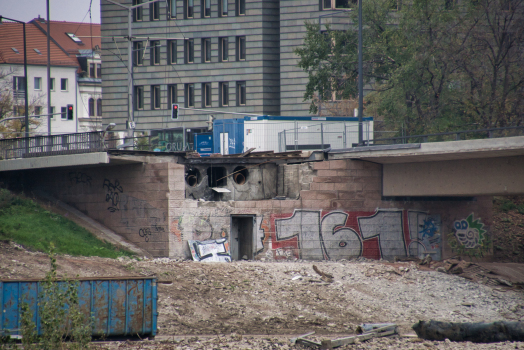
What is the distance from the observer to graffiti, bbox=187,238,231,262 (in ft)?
82.8

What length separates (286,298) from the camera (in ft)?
67.1

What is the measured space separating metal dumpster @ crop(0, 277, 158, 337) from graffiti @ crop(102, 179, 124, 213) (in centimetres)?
1235

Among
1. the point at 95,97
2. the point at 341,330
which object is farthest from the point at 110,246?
the point at 95,97

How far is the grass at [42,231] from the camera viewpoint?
23.1 meters

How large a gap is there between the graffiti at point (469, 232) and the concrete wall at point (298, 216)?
4 cm

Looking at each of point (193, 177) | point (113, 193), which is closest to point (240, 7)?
point (193, 177)

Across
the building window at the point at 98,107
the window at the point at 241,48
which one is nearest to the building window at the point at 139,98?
the window at the point at 241,48

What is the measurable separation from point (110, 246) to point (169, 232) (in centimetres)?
256

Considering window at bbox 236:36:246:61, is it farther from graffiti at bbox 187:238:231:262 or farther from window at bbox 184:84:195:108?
graffiti at bbox 187:238:231:262

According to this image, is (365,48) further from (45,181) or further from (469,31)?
(45,181)

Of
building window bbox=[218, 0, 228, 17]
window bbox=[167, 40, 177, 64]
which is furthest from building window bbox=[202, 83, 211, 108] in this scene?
building window bbox=[218, 0, 228, 17]

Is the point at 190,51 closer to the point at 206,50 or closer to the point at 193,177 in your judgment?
the point at 206,50

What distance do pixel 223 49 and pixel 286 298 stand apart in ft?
120

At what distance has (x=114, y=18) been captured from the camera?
53.2 m
